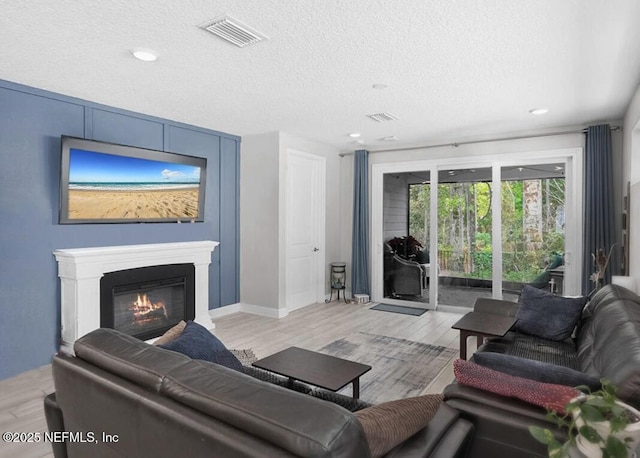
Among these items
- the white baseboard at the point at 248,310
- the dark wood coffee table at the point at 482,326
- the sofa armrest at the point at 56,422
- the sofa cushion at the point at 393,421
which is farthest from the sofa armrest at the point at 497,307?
the sofa armrest at the point at 56,422

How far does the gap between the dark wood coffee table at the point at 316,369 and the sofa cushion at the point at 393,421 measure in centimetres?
90

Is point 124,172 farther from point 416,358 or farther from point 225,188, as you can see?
point 416,358

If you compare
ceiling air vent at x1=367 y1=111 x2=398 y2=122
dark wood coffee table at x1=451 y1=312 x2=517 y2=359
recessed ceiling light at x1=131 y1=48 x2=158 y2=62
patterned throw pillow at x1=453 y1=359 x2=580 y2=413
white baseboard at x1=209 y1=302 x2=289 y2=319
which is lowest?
white baseboard at x1=209 y1=302 x2=289 y2=319

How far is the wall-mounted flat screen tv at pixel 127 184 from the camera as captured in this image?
3729 millimetres

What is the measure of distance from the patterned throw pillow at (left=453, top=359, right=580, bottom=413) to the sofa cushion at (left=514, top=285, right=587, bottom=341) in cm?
169

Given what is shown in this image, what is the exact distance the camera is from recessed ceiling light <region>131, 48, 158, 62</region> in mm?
2805

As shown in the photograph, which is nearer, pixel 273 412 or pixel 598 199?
pixel 273 412

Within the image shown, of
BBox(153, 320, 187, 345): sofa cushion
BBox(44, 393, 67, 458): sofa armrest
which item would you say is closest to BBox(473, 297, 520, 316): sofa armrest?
BBox(153, 320, 187, 345): sofa cushion

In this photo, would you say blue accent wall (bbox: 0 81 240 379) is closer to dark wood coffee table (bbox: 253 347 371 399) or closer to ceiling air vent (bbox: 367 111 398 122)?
dark wood coffee table (bbox: 253 347 371 399)

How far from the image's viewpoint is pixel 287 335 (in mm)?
4590

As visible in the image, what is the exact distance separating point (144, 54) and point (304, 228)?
358 centimetres

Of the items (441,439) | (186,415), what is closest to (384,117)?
(441,439)

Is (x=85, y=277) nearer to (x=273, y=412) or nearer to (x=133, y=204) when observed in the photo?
(x=133, y=204)

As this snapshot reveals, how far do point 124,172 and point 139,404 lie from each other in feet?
11.1
